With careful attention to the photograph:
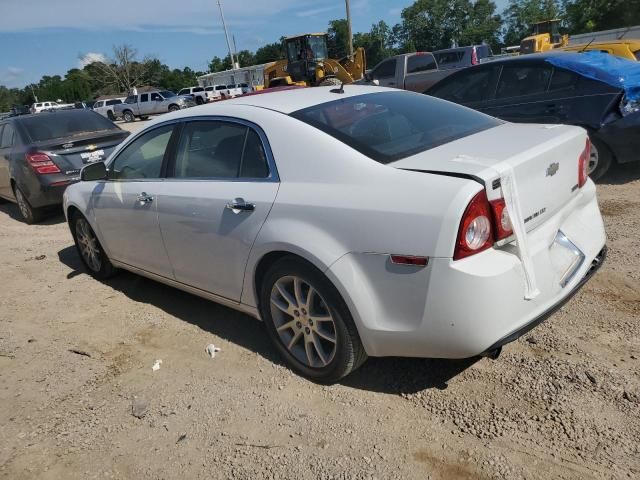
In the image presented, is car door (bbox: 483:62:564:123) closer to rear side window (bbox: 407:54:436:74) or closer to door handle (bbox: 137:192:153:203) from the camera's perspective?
door handle (bbox: 137:192:153:203)

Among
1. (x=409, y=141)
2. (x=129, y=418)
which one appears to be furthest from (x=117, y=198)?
(x=409, y=141)

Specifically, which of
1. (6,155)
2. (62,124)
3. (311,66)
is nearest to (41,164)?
(62,124)

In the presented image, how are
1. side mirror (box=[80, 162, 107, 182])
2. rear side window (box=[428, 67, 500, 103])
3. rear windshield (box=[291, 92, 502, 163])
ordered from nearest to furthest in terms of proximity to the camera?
rear windshield (box=[291, 92, 502, 163]) < side mirror (box=[80, 162, 107, 182]) < rear side window (box=[428, 67, 500, 103])

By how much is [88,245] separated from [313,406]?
3215 millimetres

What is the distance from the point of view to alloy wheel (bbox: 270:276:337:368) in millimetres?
2801

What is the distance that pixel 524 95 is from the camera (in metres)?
6.33

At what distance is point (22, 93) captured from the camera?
112 metres

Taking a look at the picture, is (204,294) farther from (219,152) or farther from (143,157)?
(143,157)

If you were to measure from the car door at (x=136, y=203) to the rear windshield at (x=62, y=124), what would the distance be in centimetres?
421

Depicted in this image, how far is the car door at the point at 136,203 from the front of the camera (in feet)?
12.4

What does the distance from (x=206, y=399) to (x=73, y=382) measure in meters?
1.02

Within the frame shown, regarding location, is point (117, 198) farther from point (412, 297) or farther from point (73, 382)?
point (412, 297)

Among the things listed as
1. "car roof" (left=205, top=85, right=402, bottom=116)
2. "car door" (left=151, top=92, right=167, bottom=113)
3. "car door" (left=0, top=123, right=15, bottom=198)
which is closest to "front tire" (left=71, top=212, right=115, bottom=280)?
"car roof" (left=205, top=85, right=402, bottom=116)

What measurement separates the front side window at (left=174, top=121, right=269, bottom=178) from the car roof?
168mm
